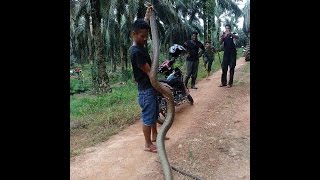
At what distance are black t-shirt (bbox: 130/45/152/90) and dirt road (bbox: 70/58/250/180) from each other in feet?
3.39

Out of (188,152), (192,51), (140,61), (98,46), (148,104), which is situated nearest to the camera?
(140,61)

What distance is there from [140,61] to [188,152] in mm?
A: 1534

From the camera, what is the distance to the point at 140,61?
5.05 meters

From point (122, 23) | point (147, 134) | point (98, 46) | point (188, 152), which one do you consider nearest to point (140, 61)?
point (147, 134)

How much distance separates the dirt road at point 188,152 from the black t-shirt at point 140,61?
1034mm

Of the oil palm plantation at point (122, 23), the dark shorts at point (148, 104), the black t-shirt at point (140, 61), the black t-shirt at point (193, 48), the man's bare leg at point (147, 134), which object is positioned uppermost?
the oil palm plantation at point (122, 23)

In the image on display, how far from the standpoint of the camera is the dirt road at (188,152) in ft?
16.0

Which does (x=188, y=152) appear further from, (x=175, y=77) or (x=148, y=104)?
(x=175, y=77)

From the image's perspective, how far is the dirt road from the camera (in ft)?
16.0

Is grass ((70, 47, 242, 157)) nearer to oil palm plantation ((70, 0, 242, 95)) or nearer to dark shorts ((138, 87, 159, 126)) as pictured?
dark shorts ((138, 87, 159, 126))

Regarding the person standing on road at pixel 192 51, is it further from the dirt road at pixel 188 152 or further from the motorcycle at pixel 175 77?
the dirt road at pixel 188 152

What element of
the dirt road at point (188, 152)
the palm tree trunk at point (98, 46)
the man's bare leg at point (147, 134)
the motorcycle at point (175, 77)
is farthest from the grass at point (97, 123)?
the palm tree trunk at point (98, 46)
